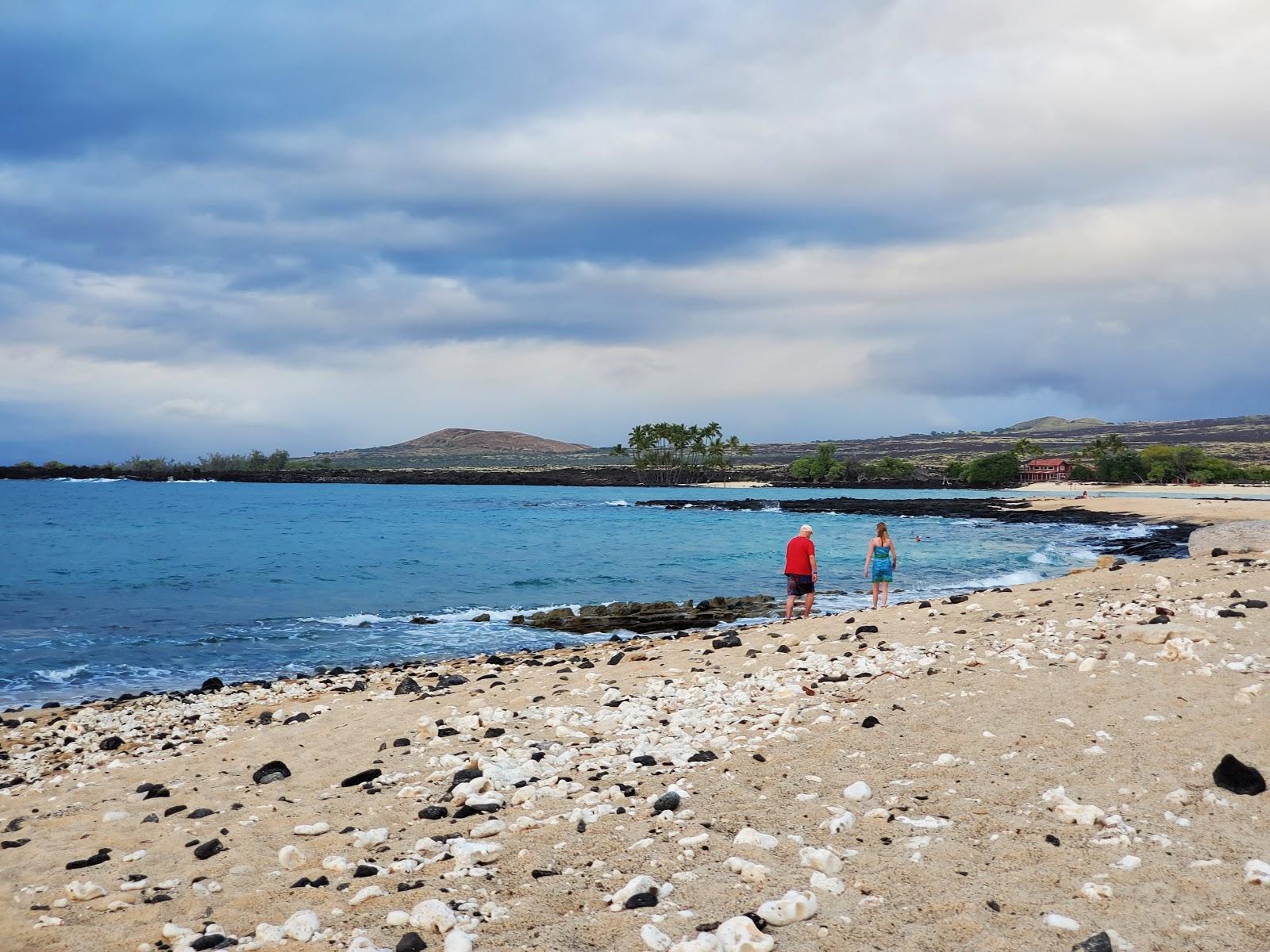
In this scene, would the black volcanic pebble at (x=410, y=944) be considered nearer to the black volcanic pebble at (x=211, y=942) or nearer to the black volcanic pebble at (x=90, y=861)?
the black volcanic pebble at (x=211, y=942)

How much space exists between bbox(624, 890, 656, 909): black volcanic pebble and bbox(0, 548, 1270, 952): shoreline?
0.04 m

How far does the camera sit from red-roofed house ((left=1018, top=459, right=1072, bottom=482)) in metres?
154

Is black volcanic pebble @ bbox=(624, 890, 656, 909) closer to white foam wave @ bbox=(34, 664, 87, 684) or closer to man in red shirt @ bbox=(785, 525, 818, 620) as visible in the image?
man in red shirt @ bbox=(785, 525, 818, 620)

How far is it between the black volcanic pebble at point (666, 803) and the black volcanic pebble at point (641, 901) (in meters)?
1.49

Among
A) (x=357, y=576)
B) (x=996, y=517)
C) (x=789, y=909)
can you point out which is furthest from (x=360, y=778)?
(x=996, y=517)

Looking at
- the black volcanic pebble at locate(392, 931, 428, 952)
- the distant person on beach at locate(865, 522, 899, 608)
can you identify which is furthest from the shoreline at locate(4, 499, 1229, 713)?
the black volcanic pebble at locate(392, 931, 428, 952)

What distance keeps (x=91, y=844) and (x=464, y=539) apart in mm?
55666

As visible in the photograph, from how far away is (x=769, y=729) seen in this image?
346 inches

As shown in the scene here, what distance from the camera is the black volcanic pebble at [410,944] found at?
493 centimetres

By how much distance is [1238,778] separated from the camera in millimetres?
6227

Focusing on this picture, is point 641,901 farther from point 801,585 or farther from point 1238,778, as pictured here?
point 801,585

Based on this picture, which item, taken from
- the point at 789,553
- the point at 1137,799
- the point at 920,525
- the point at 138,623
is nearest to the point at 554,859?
the point at 1137,799

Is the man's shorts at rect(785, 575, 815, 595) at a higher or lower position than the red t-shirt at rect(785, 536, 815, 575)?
lower

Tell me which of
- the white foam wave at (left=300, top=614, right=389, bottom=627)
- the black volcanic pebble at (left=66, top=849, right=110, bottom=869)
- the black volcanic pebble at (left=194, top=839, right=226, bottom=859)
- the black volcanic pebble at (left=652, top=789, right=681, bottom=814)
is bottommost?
the white foam wave at (left=300, top=614, right=389, bottom=627)
